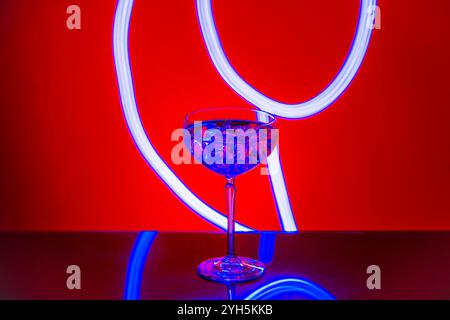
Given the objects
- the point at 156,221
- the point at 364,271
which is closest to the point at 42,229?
the point at 156,221

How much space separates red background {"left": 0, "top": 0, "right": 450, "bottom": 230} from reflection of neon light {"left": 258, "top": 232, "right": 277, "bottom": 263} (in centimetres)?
33

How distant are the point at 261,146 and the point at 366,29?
87cm

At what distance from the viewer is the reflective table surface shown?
780mm

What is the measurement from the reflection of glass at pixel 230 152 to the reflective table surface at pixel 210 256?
0.12 ft

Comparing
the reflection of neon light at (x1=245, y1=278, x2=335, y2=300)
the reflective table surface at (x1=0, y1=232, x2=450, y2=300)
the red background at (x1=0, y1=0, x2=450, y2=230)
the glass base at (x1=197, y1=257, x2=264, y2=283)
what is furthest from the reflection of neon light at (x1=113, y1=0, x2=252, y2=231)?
the reflection of neon light at (x1=245, y1=278, x2=335, y2=300)

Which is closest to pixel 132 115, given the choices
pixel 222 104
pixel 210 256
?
pixel 222 104

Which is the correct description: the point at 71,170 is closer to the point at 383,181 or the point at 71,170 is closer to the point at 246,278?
the point at 246,278

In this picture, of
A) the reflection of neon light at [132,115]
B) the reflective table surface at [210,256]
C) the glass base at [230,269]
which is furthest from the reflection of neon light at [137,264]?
the reflection of neon light at [132,115]

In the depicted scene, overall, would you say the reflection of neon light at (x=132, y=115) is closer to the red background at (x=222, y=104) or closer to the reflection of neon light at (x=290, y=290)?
the red background at (x=222, y=104)

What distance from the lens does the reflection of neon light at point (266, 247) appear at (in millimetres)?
1005

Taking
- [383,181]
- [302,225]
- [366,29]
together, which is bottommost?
[302,225]

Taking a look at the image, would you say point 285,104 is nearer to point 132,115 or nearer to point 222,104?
point 222,104

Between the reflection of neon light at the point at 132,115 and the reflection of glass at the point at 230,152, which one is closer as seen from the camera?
the reflection of glass at the point at 230,152

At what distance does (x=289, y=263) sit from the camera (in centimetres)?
96
